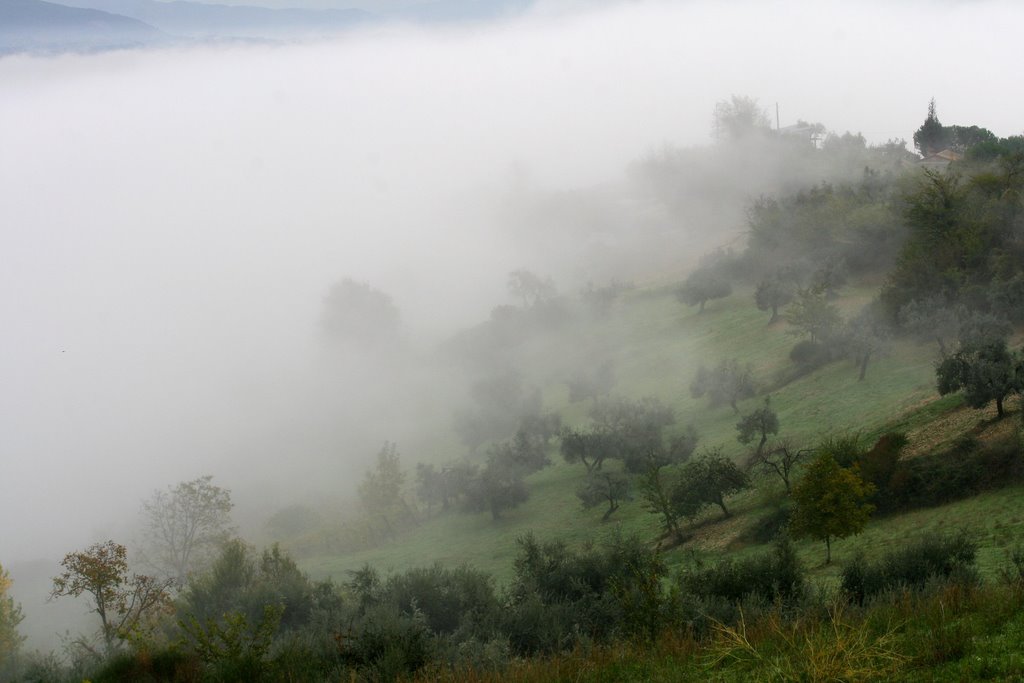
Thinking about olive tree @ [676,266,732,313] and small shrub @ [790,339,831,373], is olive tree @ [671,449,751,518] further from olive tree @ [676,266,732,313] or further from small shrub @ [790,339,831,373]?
olive tree @ [676,266,732,313]

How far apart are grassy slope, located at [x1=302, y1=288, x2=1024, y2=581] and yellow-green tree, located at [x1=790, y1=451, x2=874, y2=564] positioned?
3.01ft

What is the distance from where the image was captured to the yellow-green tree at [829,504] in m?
23.4

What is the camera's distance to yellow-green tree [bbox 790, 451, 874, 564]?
23391 mm

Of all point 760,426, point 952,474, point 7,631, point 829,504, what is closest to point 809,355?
point 760,426

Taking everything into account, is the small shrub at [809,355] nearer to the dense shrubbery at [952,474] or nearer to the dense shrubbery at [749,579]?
the dense shrubbery at [952,474]

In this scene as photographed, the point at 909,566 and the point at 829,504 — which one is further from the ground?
the point at 909,566

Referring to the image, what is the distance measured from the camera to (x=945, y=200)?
5428 cm

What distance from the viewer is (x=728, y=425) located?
1767 inches

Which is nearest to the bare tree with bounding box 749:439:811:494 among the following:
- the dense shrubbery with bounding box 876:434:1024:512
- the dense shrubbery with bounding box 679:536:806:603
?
the dense shrubbery with bounding box 876:434:1024:512

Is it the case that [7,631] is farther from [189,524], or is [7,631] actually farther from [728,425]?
[728,425]

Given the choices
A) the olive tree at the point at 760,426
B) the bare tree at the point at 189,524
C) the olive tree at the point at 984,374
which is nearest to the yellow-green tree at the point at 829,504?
the olive tree at the point at 984,374

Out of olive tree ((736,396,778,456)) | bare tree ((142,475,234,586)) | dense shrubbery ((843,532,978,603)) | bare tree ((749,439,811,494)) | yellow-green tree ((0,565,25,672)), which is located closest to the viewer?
dense shrubbery ((843,532,978,603))

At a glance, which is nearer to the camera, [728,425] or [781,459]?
[781,459]

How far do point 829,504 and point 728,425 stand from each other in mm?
21492
